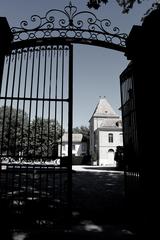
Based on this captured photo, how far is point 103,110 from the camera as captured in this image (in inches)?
2062

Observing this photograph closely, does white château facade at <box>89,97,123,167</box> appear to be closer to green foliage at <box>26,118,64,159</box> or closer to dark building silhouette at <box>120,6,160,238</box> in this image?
green foliage at <box>26,118,64,159</box>

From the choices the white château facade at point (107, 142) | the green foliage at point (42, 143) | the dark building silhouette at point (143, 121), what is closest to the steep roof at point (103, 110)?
the white château facade at point (107, 142)

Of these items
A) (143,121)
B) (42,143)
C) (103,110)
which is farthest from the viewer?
(103,110)

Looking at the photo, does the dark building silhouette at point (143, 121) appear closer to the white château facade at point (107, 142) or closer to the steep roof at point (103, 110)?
the white château facade at point (107, 142)

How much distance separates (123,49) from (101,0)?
1510mm

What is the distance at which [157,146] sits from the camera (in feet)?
13.0

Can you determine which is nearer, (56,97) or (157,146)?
(157,146)

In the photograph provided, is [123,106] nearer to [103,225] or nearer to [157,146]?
[157,146]

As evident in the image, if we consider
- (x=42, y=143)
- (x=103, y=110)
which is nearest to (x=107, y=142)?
(x=103, y=110)

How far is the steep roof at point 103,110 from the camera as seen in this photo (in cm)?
5076

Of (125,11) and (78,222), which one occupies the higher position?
(125,11)

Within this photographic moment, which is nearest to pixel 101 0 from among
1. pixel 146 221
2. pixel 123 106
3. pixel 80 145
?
pixel 123 106

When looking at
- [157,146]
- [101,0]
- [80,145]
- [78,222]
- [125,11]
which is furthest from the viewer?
[80,145]

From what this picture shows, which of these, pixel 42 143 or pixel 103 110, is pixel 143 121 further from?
pixel 103 110
